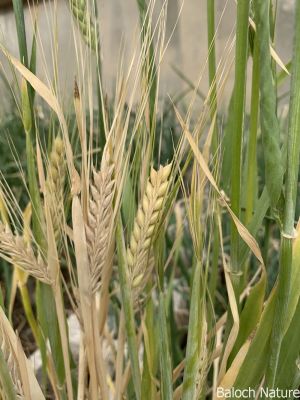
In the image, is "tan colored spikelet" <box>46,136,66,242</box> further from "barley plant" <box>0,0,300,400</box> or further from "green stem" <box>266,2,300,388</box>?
"green stem" <box>266,2,300,388</box>

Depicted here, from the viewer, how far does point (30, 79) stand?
31cm

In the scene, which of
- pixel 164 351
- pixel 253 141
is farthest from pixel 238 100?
pixel 164 351

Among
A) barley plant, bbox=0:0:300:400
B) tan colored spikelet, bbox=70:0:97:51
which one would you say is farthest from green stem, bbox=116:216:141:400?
tan colored spikelet, bbox=70:0:97:51

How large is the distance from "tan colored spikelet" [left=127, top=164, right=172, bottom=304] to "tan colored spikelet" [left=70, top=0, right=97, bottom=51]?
80 mm

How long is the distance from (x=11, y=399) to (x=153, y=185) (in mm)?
159

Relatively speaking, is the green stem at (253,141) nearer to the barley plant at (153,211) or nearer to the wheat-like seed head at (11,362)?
the barley plant at (153,211)

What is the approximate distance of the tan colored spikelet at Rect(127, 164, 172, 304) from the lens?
0.32m

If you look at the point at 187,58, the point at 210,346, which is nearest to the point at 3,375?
the point at 210,346

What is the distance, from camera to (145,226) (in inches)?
12.9

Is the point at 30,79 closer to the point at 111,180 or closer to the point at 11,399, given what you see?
the point at 111,180

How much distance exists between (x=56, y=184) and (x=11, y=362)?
0.12 metres

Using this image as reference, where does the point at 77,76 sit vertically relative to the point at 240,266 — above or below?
above

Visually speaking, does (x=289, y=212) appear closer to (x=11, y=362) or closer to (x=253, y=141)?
(x=253, y=141)

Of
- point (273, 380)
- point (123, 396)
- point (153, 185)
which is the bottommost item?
point (123, 396)
